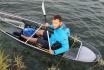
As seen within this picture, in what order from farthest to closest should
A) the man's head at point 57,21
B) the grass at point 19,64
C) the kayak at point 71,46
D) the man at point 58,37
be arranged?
the kayak at point 71,46 < the man at point 58,37 < the man's head at point 57,21 < the grass at point 19,64

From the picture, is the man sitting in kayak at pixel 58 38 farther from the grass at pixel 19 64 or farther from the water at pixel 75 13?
the water at pixel 75 13

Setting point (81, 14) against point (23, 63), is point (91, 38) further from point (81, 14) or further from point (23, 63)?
point (23, 63)

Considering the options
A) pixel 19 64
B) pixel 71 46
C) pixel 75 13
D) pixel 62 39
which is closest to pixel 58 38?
pixel 62 39

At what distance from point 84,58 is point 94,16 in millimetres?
5213

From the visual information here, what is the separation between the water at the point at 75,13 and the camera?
42.7ft

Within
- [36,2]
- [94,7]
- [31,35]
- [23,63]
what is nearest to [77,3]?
[94,7]

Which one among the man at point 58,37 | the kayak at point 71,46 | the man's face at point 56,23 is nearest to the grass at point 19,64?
the kayak at point 71,46

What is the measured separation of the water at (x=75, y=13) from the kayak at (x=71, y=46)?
1352 millimetres

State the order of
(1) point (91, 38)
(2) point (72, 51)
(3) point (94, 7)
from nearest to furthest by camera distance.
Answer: (2) point (72, 51), (1) point (91, 38), (3) point (94, 7)

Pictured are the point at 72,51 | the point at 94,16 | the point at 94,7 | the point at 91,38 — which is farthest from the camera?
the point at 94,7

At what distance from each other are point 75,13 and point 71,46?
4.67m

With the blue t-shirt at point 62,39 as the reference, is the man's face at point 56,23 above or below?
above

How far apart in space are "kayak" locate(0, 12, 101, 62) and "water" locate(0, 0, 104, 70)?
1.35 m

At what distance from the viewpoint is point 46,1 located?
15.8m
